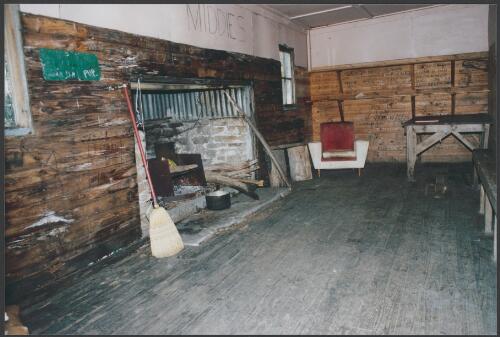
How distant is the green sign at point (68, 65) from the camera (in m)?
3.59

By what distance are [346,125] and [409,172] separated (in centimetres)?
174

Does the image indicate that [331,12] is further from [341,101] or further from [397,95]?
[397,95]

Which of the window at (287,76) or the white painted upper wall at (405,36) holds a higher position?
the white painted upper wall at (405,36)

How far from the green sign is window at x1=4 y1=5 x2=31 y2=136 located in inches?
8.4

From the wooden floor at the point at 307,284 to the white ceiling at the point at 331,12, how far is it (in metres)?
5.21

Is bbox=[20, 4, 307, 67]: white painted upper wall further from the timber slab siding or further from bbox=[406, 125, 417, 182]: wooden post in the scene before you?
bbox=[406, 125, 417, 182]: wooden post

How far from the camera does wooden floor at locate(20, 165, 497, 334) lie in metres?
2.87

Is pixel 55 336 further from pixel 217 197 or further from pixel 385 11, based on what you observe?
pixel 385 11

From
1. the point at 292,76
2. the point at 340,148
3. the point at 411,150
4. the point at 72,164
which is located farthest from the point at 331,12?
the point at 72,164

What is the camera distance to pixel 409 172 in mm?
7672

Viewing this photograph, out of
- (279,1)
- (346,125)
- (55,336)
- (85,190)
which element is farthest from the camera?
(346,125)

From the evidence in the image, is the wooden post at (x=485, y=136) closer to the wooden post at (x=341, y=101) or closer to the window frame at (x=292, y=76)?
the wooden post at (x=341, y=101)

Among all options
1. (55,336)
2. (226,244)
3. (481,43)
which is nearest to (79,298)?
(55,336)

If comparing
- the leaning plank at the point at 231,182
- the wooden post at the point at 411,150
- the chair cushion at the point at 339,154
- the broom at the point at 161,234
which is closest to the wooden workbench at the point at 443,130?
the wooden post at the point at 411,150
